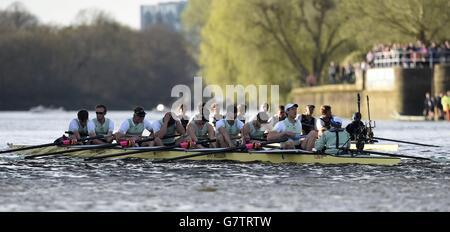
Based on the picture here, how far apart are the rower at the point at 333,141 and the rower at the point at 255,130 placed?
2.18 metres

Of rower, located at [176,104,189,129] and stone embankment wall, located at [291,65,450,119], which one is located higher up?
stone embankment wall, located at [291,65,450,119]

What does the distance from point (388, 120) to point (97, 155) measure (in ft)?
111

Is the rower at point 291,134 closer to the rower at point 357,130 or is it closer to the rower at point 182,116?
the rower at point 357,130

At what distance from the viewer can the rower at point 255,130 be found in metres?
29.3

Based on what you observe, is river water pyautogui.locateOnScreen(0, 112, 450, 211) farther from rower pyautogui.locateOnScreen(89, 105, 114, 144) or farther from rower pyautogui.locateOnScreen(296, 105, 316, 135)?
rower pyautogui.locateOnScreen(296, 105, 316, 135)

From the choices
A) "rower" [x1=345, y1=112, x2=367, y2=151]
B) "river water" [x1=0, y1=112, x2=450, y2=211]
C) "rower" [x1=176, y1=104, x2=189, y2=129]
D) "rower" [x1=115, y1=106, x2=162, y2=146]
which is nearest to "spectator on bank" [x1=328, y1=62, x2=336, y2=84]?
"rower" [x1=176, y1=104, x2=189, y2=129]

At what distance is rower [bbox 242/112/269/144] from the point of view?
2933 centimetres

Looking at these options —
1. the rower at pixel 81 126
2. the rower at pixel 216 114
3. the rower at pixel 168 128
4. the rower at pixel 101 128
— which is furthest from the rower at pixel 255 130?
the rower at pixel 81 126

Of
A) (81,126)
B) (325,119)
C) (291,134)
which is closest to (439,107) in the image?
(81,126)

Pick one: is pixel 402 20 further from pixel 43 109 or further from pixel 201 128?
pixel 43 109

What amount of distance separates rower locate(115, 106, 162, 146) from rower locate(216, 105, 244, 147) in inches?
63.9
